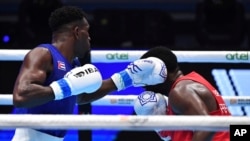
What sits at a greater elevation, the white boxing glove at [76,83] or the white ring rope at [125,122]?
the white ring rope at [125,122]

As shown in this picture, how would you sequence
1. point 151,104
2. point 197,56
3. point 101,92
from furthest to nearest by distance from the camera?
point 197,56 < point 101,92 < point 151,104

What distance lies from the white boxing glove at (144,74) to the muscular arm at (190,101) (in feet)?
0.53

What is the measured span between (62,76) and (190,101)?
613mm

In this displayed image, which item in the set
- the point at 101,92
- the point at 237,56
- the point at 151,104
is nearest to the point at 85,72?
the point at 151,104

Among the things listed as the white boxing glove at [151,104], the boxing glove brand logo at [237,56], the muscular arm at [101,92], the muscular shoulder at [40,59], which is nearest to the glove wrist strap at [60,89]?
the muscular shoulder at [40,59]

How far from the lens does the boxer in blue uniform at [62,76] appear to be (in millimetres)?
2340

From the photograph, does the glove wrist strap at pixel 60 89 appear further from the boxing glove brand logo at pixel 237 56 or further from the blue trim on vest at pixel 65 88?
the boxing glove brand logo at pixel 237 56

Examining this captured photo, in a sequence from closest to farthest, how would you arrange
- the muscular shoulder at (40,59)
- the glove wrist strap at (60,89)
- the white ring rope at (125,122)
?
the white ring rope at (125,122)
the glove wrist strap at (60,89)
the muscular shoulder at (40,59)

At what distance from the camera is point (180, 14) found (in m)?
6.61

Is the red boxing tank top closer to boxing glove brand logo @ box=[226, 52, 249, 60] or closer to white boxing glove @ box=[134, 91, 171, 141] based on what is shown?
white boxing glove @ box=[134, 91, 171, 141]

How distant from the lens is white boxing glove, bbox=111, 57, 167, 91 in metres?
2.64

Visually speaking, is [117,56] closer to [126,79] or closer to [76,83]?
[126,79]

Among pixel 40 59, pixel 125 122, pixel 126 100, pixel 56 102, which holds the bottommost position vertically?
pixel 126 100

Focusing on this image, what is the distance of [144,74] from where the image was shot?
8.89 ft
